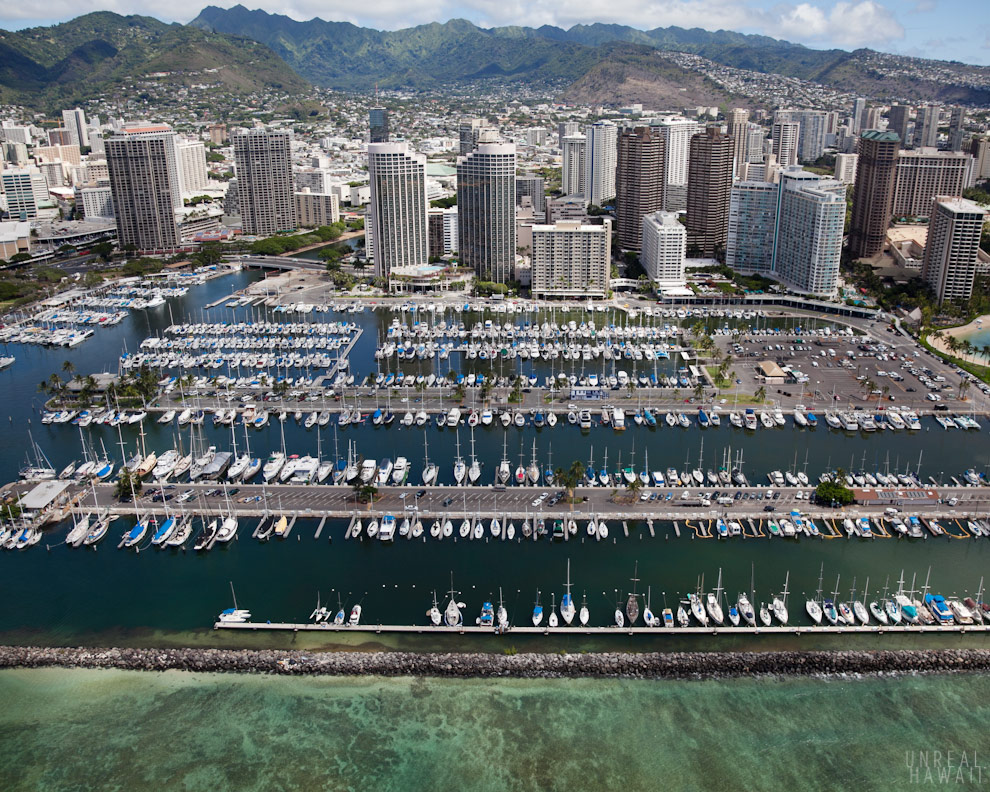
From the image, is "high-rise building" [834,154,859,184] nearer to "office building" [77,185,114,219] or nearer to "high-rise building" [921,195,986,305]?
"high-rise building" [921,195,986,305]

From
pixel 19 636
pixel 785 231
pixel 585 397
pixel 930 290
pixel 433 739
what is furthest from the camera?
pixel 785 231

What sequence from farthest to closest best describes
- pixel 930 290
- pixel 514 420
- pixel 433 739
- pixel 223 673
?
1. pixel 930 290
2. pixel 514 420
3. pixel 223 673
4. pixel 433 739

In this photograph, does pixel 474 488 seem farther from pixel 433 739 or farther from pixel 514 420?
pixel 433 739

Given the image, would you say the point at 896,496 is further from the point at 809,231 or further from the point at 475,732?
the point at 809,231

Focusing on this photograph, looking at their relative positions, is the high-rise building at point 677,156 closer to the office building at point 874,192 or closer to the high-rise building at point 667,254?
the office building at point 874,192

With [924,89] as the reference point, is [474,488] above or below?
below

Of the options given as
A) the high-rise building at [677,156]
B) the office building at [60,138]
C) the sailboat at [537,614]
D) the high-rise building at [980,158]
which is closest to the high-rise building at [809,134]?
the high-rise building at [980,158]

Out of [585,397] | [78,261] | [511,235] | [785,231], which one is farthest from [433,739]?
[78,261]

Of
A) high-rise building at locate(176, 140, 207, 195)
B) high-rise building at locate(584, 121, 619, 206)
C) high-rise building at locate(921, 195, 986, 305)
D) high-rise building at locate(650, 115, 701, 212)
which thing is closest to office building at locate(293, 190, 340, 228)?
high-rise building at locate(176, 140, 207, 195)
